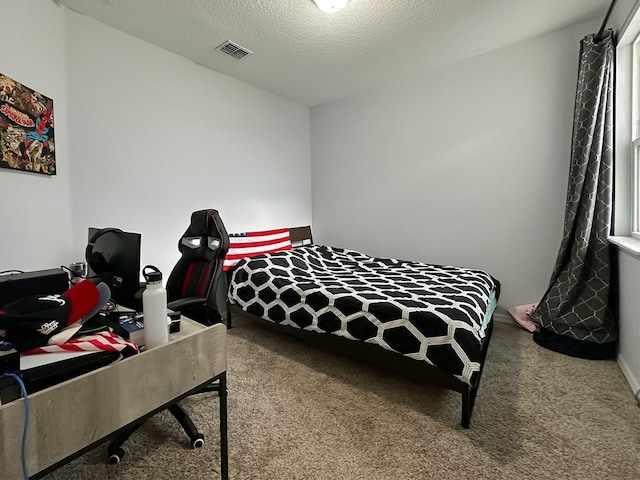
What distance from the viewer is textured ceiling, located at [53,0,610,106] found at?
2.17 meters

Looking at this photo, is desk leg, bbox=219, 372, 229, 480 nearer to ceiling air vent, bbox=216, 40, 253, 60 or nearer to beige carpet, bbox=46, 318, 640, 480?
beige carpet, bbox=46, 318, 640, 480

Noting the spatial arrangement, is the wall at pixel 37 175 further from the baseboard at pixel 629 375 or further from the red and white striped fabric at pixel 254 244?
the baseboard at pixel 629 375

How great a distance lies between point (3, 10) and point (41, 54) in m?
0.31

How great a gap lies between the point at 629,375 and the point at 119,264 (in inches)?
120

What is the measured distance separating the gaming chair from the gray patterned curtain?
258 centimetres

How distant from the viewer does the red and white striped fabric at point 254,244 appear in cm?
307

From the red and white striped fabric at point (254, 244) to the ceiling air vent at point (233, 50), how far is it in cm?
173

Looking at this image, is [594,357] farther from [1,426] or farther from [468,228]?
[1,426]

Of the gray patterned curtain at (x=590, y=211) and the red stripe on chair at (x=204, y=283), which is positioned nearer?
the red stripe on chair at (x=204, y=283)

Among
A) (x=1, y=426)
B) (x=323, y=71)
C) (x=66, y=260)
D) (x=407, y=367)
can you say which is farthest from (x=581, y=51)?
(x=66, y=260)

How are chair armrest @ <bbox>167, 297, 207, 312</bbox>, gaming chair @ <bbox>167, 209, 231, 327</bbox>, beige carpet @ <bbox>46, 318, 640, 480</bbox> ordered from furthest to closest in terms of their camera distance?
gaming chair @ <bbox>167, 209, 231, 327</bbox> → chair armrest @ <bbox>167, 297, 207, 312</bbox> → beige carpet @ <bbox>46, 318, 640, 480</bbox>

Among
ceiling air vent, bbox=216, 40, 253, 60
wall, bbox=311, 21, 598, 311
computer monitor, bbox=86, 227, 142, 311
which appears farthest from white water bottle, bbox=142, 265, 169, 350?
wall, bbox=311, 21, 598, 311

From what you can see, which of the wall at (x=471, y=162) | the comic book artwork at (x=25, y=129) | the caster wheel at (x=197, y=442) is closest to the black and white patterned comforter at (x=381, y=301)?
the wall at (x=471, y=162)

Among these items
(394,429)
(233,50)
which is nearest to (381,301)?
(394,429)
